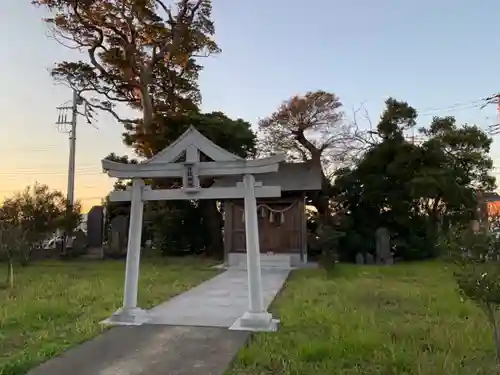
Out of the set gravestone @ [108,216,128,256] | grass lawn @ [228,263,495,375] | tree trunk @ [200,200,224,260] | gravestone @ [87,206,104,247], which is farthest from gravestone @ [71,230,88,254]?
grass lawn @ [228,263,495,375]

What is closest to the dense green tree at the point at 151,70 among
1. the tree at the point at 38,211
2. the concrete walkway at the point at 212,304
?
the tree at the point at 38,211

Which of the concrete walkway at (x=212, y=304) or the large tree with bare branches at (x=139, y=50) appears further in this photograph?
the large tree with bare branches at (x=139, y=50)

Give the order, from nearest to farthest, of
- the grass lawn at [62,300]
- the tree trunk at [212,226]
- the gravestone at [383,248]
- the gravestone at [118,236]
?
the grass lawn at [62,300] < the gravestone at [383,248] < the gravestone at [118,236] < the tree trunk at [212,226]

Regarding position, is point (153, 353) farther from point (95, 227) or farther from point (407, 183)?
point (95, 227)

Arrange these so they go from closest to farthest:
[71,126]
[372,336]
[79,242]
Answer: [372,336], [79,242], [71,126]

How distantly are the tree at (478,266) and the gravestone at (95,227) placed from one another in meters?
13.8

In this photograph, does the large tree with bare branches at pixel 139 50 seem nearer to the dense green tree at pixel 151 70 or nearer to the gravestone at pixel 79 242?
the dense green tree at pixel 151 70

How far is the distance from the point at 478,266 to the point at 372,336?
1360 millimetres

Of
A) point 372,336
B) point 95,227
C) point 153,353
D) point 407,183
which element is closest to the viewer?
point 153,353

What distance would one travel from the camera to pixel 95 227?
15766 mm

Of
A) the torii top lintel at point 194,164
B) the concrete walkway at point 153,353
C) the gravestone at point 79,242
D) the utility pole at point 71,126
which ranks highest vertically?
the utility pole at point 71,126

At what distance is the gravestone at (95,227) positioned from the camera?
15648mm

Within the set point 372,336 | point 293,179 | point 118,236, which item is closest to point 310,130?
point 293,179

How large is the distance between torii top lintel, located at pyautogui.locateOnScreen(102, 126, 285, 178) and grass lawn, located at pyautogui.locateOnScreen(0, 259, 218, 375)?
1853 mm
